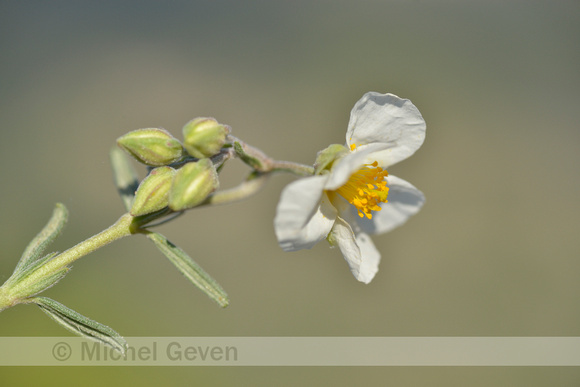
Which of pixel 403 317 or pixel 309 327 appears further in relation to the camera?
pixel 403 317

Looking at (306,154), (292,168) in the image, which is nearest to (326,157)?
(292,168)

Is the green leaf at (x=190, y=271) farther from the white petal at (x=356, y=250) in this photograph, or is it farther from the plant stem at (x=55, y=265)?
the white petal at (x=356, y=250)

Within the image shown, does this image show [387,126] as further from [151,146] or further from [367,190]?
[151,146]

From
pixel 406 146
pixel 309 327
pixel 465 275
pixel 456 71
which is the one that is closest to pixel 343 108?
pixel 456 71

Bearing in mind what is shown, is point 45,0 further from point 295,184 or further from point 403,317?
point 295,184

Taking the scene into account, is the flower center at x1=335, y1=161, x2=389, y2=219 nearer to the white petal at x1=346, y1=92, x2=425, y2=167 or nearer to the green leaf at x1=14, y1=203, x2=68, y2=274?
the white petal at x1=346, y1=92, x2=425, y2=167

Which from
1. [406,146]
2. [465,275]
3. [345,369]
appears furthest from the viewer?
[465,275]

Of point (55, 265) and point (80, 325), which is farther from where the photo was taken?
point (80, 325)
